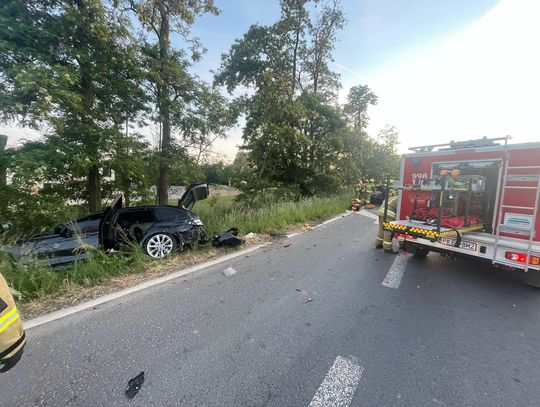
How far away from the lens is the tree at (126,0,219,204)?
930cm

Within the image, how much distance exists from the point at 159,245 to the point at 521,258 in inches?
246

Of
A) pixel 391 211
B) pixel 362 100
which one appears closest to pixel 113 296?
pixel 391 211

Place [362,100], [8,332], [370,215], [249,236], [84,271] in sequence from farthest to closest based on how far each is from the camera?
[362,100]
[370,215]
[249,236]
[84,271]
[8,332]

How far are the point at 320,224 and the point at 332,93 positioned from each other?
16.9m

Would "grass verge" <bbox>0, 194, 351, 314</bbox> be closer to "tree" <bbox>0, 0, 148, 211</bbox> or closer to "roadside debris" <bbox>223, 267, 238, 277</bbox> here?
"roadside debris" <bbox>223, 267, 238, 277</bbox>

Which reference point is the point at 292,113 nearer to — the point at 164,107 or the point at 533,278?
the point at 164,107

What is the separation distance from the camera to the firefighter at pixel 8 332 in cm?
144

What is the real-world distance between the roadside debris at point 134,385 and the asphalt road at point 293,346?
0.11ft

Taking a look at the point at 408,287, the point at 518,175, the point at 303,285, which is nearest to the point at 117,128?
the point at 303,285

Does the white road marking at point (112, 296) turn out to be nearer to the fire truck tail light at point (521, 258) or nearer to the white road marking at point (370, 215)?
the fire truck tail light at point (521, 258)

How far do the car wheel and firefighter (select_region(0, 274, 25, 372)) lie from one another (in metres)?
3.34

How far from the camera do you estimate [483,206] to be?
4566 mm

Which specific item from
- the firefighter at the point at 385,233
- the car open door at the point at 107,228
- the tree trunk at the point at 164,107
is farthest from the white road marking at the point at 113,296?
the tree trunk at the point at 164,107

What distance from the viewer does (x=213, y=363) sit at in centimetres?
221
